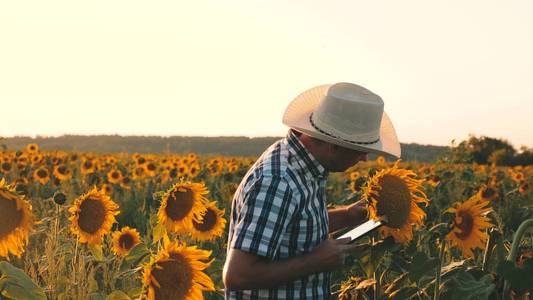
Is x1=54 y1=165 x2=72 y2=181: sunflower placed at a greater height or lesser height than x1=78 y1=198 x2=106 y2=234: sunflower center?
lesser

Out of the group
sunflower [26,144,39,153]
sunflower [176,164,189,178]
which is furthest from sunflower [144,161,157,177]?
sunflower [26,144,39,153]

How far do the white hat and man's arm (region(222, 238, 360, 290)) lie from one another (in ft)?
1.42

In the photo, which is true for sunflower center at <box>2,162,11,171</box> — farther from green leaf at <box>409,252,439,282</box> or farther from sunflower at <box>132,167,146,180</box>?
green leaf at <box>409,252,439,282</box>

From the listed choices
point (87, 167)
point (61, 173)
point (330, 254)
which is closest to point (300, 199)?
point (330, 254)

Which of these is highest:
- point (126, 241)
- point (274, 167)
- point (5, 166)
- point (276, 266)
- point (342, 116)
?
point (342, 116)

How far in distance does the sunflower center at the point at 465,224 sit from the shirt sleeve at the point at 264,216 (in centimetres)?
112

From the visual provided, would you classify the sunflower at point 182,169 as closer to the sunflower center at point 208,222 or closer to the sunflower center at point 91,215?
the sunflower center at point 208,222

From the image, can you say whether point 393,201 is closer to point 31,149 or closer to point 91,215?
point 91,215

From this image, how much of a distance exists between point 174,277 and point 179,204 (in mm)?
1977

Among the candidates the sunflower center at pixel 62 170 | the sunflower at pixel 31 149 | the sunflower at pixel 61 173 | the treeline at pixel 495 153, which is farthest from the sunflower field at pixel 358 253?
the treeline at pixel 495 153

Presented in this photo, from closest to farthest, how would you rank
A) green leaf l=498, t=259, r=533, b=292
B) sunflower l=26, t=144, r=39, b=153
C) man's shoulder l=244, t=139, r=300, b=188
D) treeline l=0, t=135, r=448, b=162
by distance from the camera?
man's shoulder l=244, t=139, r=300, b=188
green leaf l=498, t=259, r=533, b=292
sunflower l=26, t=144, r=39, b=153
treeline l=0, t=135, r=448, b=162

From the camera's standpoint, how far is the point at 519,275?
9.75ft

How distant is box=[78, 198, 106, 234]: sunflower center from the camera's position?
4.95 metres

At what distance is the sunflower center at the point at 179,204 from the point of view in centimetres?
468
